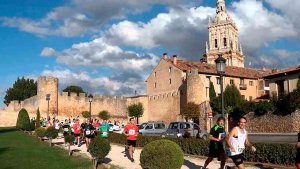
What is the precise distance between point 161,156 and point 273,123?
29.1 meters

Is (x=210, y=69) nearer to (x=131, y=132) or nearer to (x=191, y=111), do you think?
(x=191, y=111)

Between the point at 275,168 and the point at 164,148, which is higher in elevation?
the point at 164,148

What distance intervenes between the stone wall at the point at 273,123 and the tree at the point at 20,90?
67285 millimetres

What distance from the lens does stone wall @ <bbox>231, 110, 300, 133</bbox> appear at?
34.9 metres

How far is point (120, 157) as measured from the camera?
1822 cm

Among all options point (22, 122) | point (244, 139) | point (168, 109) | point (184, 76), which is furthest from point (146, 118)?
point (244, 139)

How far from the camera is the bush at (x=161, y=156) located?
1053cm

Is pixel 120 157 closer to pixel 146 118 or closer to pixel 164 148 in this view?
pixel 164 148

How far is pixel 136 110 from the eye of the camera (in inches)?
2677

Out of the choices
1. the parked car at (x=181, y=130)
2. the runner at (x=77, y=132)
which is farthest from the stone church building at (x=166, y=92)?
the runner at (x=77, y=132)

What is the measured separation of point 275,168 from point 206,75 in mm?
49628

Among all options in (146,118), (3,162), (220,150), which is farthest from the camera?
(146,118)

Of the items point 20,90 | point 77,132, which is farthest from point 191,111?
point 20,90

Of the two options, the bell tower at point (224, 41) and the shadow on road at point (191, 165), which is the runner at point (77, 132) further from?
the bell tower at point (224, 41)
